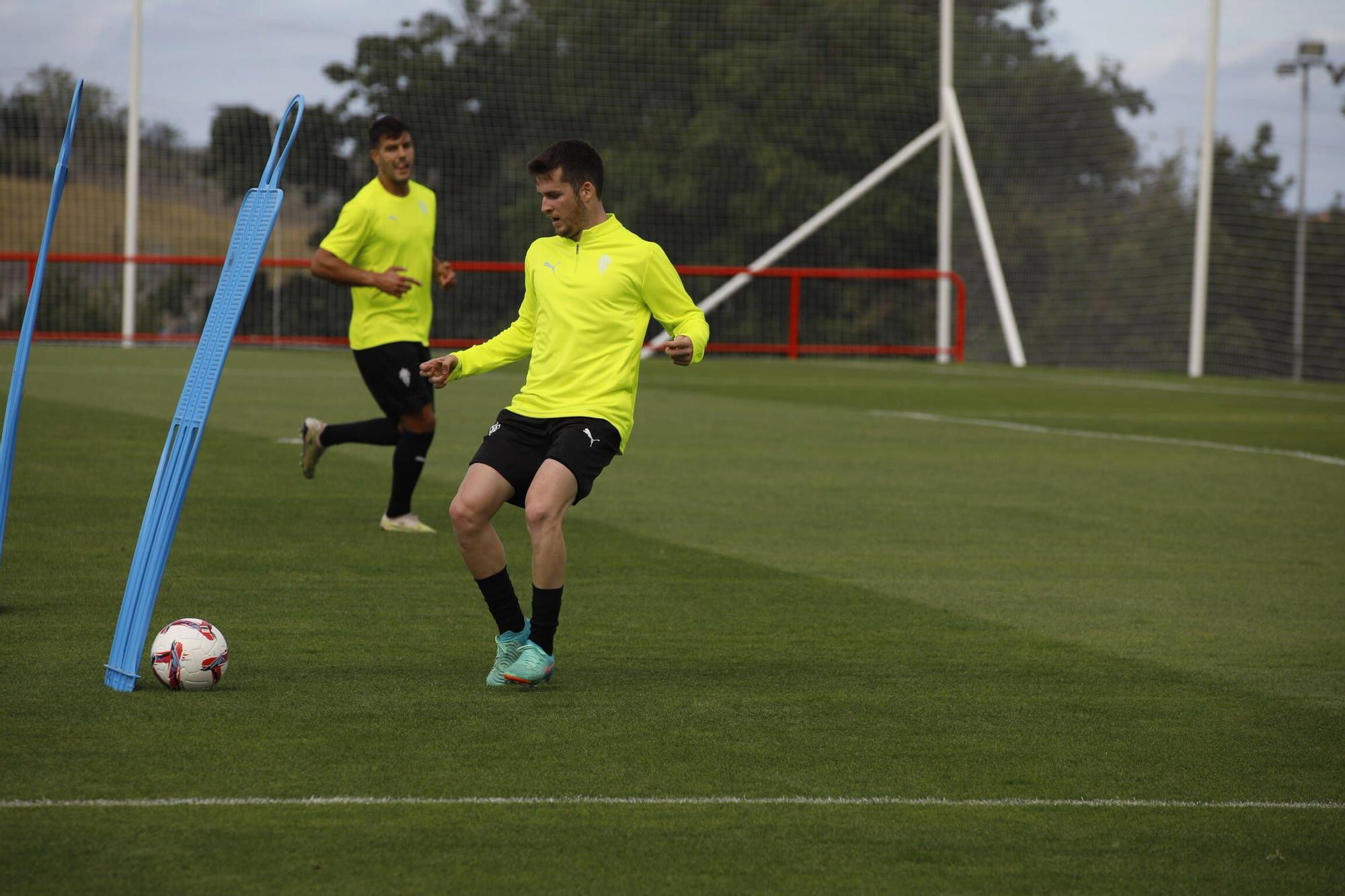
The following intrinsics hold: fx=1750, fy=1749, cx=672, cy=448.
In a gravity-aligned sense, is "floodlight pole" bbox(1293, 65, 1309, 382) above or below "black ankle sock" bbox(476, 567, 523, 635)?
above

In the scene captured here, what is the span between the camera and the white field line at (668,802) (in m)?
4.14

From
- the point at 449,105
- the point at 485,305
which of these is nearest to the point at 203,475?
the point at 485,305

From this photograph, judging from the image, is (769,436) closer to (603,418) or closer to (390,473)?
(390,473)

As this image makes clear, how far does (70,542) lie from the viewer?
825cm

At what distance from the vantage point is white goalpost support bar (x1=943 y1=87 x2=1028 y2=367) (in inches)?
1204

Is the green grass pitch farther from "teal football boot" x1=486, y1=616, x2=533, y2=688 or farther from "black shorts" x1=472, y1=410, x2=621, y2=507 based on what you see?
"black shorts" x1=472, y1=410, x2=621, y2=507

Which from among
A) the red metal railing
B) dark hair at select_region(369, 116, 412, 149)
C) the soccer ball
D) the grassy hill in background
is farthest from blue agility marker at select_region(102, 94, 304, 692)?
the grassy hill in background

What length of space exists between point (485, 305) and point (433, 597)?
25.0 metres

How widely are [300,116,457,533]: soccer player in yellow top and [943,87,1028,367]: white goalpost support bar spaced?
2186cm

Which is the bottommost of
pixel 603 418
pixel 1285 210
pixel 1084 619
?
pixel 1084 619

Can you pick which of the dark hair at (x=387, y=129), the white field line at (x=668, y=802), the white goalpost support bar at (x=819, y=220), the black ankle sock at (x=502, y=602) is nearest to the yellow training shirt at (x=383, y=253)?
the dark hair at (x=387, y=129)

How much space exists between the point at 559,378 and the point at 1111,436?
35.9 ft

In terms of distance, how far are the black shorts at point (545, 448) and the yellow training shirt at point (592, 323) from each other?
0.12 feet

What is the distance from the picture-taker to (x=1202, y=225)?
90.0 feet
